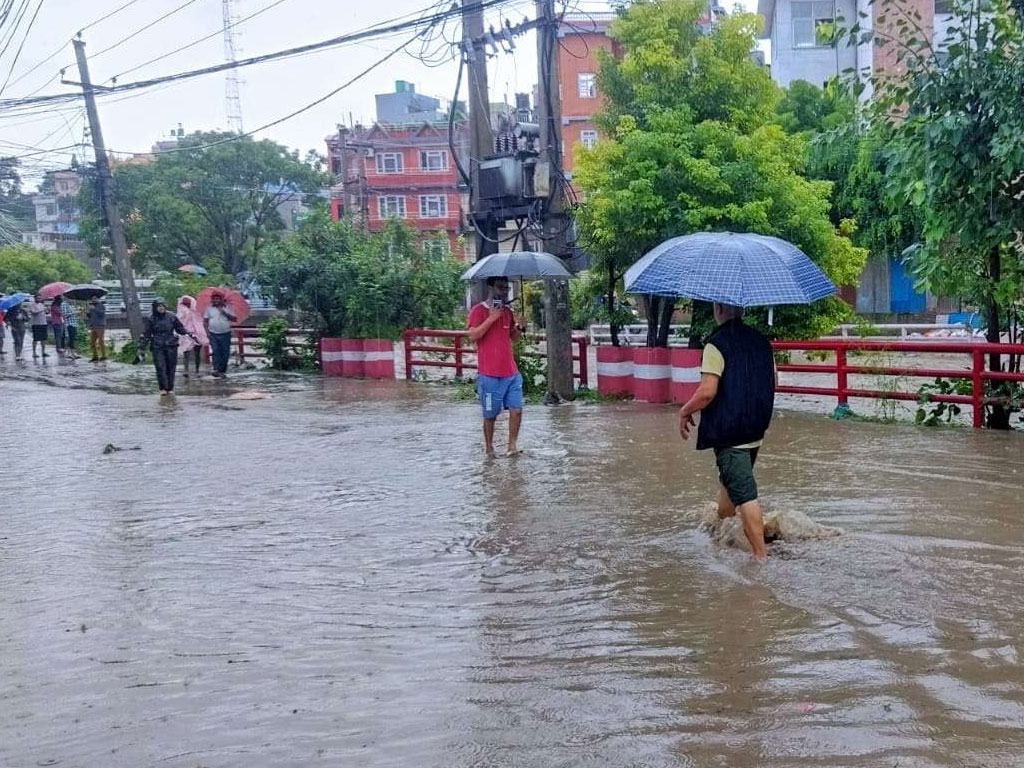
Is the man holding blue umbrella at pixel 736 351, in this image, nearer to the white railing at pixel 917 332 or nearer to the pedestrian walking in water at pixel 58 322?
the white railing at pixel 917 332

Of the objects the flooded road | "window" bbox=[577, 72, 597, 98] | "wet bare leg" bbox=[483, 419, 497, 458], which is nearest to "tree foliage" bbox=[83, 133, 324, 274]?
"window" bbox=[577, 72, 597, 98]

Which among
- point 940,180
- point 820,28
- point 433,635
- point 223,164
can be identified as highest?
point 223,164

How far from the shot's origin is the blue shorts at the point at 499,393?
10477 millimetres

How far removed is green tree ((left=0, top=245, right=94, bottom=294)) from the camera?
57.2 m

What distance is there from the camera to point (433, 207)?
217 feet

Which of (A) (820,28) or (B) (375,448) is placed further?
(B) (375,448)

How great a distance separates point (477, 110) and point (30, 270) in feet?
157

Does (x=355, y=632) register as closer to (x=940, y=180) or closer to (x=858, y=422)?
(x=940, y=180)

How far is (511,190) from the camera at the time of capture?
16172 millimetres

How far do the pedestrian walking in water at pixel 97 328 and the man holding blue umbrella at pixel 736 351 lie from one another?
22.6 meters

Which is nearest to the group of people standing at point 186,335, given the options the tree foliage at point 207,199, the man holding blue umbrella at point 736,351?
the man holding blue umbrella at point 736,351

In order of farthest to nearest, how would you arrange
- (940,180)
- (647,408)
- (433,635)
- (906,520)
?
(647,408)
(940,180)
(906,520)
(433,635)

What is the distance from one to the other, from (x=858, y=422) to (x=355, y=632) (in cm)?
862

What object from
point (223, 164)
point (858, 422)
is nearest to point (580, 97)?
point (223, 164)
